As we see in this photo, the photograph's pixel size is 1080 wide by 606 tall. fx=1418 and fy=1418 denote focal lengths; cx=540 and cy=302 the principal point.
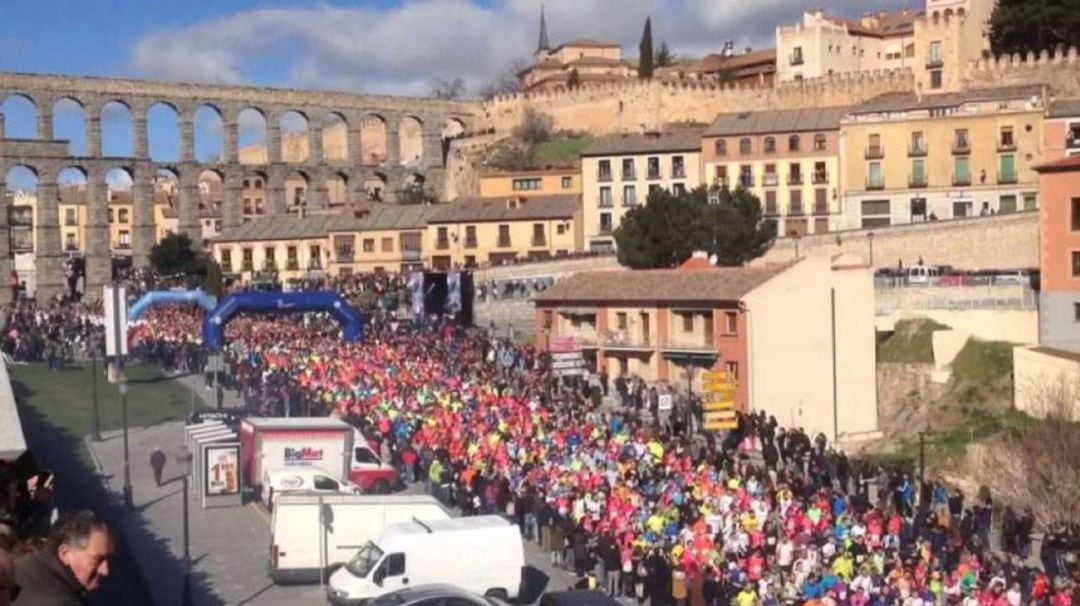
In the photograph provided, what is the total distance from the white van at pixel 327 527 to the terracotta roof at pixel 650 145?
178 feet

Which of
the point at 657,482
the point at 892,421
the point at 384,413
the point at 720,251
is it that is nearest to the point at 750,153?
the point at 720,251

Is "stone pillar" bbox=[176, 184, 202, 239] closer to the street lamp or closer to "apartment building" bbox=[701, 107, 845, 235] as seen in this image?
"apartment building" bbox=[701, 107, 845, 235]

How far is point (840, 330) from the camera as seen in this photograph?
141 feet

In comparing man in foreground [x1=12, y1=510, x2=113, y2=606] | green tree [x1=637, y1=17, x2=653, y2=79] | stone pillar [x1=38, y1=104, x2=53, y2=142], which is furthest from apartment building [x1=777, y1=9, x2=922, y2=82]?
man in foreground [x1=12, y1=510, x2=113, y2=606]

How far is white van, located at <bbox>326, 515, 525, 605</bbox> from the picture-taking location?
19609 millimetres

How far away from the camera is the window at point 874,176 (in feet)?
220

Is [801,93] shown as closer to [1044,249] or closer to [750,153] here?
[750,153]

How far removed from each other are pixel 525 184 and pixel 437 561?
208ft

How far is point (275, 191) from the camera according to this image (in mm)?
100438

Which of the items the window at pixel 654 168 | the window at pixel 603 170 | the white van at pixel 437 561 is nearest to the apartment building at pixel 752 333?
the white van at pixel 437 561

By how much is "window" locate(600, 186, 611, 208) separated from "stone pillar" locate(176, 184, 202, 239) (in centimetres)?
3088

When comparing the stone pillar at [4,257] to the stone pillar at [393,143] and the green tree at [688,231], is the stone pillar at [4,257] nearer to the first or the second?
the stone pillar at [393,143]

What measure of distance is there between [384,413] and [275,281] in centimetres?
4564

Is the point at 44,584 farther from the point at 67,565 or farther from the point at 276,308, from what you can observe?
the point at 276,308
